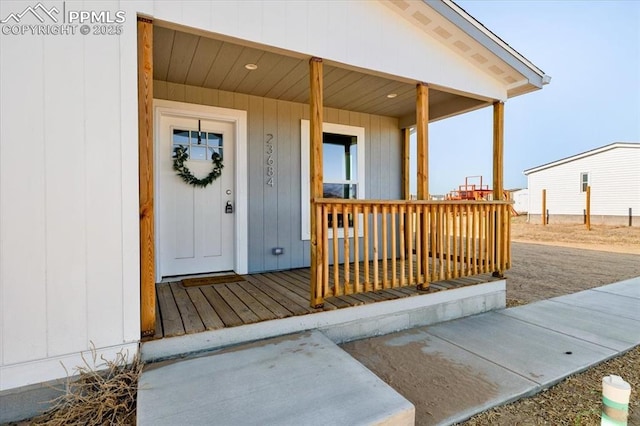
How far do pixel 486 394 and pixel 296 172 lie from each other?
338 cm

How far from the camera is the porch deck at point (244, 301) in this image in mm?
2520

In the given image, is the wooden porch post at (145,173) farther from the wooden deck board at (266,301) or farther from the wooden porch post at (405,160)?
the wooden porch post at (405,160)

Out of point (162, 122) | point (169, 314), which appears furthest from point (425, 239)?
point (162, 122)

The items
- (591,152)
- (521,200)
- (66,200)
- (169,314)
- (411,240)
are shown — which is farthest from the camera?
(521,200)

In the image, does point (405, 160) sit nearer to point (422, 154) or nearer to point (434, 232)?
point (422, 154)

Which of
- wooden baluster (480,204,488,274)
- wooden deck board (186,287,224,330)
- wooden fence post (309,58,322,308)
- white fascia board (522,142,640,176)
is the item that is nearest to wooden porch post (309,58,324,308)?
wooden fence post (309,58,322,308)

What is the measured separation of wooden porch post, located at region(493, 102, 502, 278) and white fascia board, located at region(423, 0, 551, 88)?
48cm

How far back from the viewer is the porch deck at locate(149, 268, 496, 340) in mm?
2520

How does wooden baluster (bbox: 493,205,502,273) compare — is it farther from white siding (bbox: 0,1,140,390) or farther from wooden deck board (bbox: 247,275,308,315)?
white siding (bbox: 0,1,140,390)

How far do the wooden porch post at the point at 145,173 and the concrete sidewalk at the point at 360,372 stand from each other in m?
0.43

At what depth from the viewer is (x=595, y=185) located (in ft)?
55.2

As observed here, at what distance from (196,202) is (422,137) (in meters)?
2.81

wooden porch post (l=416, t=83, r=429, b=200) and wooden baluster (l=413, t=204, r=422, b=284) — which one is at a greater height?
wooden porch post (l=416, t=83, r=429, b=200)

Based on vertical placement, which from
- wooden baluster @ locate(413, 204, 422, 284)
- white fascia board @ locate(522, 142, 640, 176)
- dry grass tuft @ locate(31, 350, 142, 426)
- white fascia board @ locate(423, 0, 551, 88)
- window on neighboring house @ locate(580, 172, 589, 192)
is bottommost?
dry grass tuft @ locate(31, 350, 142, 426)
